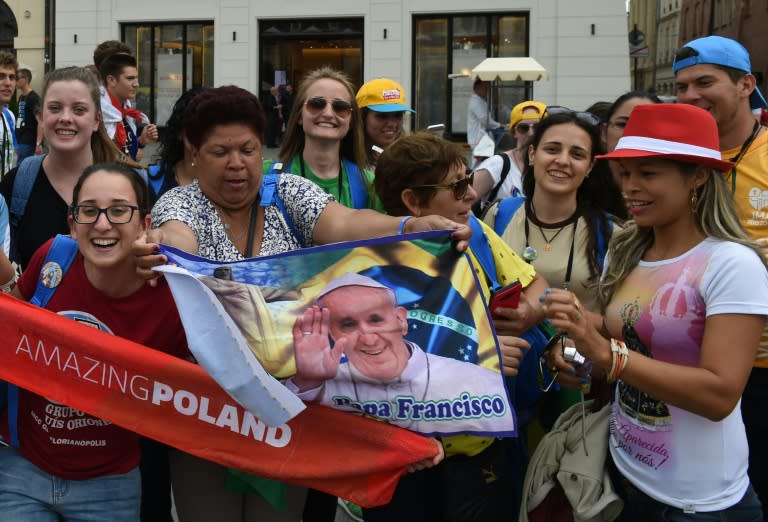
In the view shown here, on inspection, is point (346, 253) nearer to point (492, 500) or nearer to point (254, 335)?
point (254, 335)

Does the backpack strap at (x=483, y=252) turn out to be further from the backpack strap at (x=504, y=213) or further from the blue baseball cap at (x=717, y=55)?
the blue baseball cap at (x=717, y=55)

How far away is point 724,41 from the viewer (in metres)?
3.98

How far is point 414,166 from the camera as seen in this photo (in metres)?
3.32

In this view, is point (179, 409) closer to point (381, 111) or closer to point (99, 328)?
point (99, 328)

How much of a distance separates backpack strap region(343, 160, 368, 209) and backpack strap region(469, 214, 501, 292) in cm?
127

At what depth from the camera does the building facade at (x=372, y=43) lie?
66.4ft

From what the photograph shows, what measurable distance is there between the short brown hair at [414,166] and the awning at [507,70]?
13394mm

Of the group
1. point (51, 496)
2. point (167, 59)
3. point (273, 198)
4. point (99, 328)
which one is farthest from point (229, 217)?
point (167, 59)

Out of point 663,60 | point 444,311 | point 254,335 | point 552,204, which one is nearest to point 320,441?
point 254,335

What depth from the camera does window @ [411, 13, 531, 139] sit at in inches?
834

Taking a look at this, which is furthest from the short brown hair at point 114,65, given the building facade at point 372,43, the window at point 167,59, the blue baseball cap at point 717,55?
the window at point 167,59

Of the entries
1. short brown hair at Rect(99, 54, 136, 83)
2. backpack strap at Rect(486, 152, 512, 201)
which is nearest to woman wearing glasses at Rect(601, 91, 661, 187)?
backpack strap at Rect(486, 152, 512, 201)

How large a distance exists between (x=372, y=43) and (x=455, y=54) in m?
2.20

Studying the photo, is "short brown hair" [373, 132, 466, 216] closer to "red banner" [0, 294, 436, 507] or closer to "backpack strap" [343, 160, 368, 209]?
"red banner" [0, 294, 436, 507]
